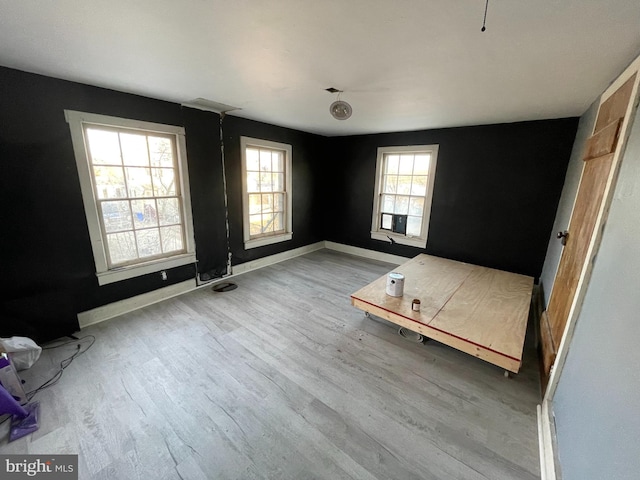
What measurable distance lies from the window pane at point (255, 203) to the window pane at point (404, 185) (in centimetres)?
257

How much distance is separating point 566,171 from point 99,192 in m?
5.51

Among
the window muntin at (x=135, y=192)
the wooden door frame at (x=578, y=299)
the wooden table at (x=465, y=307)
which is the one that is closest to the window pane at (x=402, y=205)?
the wooden table at (x=465, y=307)

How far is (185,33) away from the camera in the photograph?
4.76 feet

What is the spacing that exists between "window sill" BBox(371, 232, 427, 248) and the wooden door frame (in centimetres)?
285

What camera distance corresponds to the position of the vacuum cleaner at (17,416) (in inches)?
59.4

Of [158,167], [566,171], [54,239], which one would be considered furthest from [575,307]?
[54,239]

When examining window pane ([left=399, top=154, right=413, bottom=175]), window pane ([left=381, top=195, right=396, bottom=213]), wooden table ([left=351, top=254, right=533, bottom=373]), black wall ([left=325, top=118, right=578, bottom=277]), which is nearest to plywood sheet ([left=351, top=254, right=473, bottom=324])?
wooden table ([left=351, top=254, right=533, bottom=373])

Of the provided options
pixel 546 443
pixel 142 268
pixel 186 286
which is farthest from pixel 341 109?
pixel 186 286

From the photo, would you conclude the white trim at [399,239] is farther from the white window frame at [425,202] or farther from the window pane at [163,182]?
the window pane at [163,182]

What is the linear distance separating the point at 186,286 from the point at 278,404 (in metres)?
2.34

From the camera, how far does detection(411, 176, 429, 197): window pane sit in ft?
14.0

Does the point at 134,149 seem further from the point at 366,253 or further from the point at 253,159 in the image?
the point at 366,253

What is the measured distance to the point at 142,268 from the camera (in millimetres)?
2949

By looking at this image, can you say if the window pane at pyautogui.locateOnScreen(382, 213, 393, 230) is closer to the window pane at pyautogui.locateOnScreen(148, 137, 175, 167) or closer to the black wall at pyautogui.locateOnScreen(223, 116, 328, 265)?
the black wall at pyautogui.locateOnScreen(223, 116, 328, 265)
